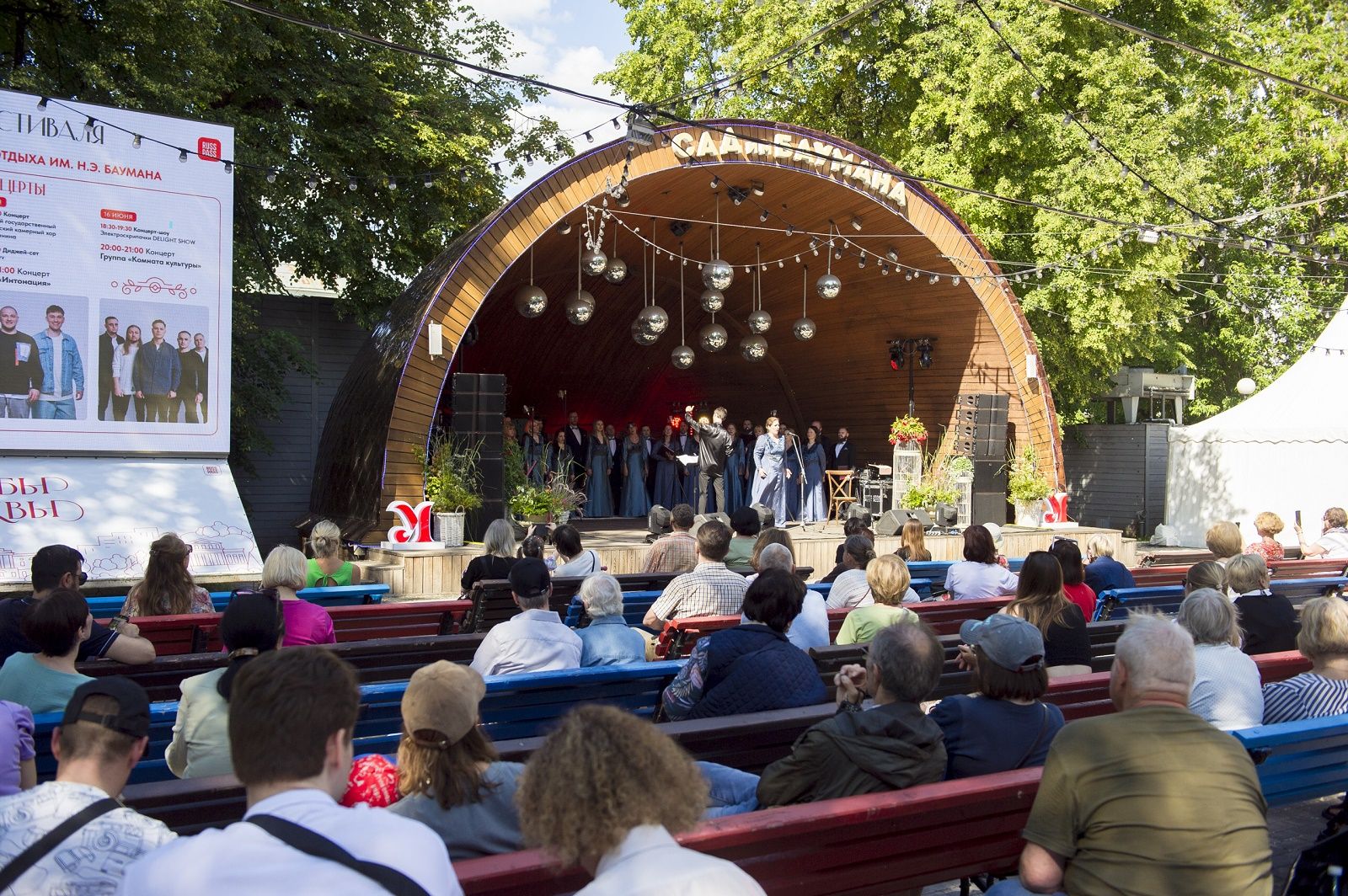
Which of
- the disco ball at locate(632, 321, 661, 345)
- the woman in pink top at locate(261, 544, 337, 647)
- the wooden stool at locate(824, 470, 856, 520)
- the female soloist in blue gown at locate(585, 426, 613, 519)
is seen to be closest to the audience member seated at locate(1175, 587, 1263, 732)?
the woman in pink top at locate(261, 544, 337, 647)

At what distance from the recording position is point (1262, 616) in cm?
539

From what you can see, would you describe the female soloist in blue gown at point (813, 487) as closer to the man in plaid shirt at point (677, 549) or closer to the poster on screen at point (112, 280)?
the poster on screen at point (112, 280)

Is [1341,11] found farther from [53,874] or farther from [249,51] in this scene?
[53,874]

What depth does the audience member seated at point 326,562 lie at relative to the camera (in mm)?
7109

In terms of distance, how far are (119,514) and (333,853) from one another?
28.8ft

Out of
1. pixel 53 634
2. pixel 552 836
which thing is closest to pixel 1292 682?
pixel 552 836

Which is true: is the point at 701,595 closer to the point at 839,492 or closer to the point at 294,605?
the point at 294,605

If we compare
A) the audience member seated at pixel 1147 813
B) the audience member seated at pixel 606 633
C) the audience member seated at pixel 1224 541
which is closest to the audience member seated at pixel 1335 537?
the audience member seated at pixel 1224 541

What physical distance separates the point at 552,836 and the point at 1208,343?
24.9m

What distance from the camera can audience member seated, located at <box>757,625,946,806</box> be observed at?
2.87 metres

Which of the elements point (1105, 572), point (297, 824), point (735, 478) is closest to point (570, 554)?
point (1105, 572)

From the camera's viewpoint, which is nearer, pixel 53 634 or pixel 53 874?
pixel 53 874

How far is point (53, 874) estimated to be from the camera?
80.4 inches

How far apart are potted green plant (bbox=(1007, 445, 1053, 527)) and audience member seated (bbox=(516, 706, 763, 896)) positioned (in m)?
14.8
